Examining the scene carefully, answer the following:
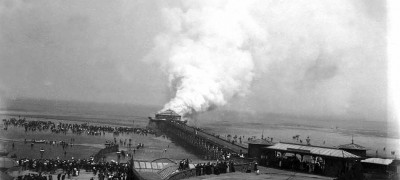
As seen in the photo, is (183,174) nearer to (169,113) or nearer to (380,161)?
(380,161)

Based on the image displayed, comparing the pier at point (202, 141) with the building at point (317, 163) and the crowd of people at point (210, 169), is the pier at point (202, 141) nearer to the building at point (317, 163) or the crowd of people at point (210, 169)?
the building at point (317, 163)

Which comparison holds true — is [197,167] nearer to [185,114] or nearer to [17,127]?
[17,127]

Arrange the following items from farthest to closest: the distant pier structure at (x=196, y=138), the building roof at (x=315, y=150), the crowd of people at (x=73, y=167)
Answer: the distant pier structure at (x=196, y=138), the crowd of people at (x=73, y=167), the building roof at (x=315, y=150)

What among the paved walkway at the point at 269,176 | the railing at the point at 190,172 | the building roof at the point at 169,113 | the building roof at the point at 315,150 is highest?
the building roof at the point at 169,113

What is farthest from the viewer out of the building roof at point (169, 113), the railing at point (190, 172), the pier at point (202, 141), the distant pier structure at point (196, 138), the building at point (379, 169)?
the building roof at point (169, 113)

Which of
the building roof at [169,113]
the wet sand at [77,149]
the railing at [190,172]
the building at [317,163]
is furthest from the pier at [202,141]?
the railing at [190,172]

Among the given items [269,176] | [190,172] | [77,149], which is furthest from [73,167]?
[77,149]

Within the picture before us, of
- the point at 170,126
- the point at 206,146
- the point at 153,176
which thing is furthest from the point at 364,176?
the point at 170,126

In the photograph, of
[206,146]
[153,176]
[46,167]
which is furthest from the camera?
[206,146]

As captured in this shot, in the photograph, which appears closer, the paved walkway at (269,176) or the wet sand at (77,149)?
the paved walkway at (269,176)
